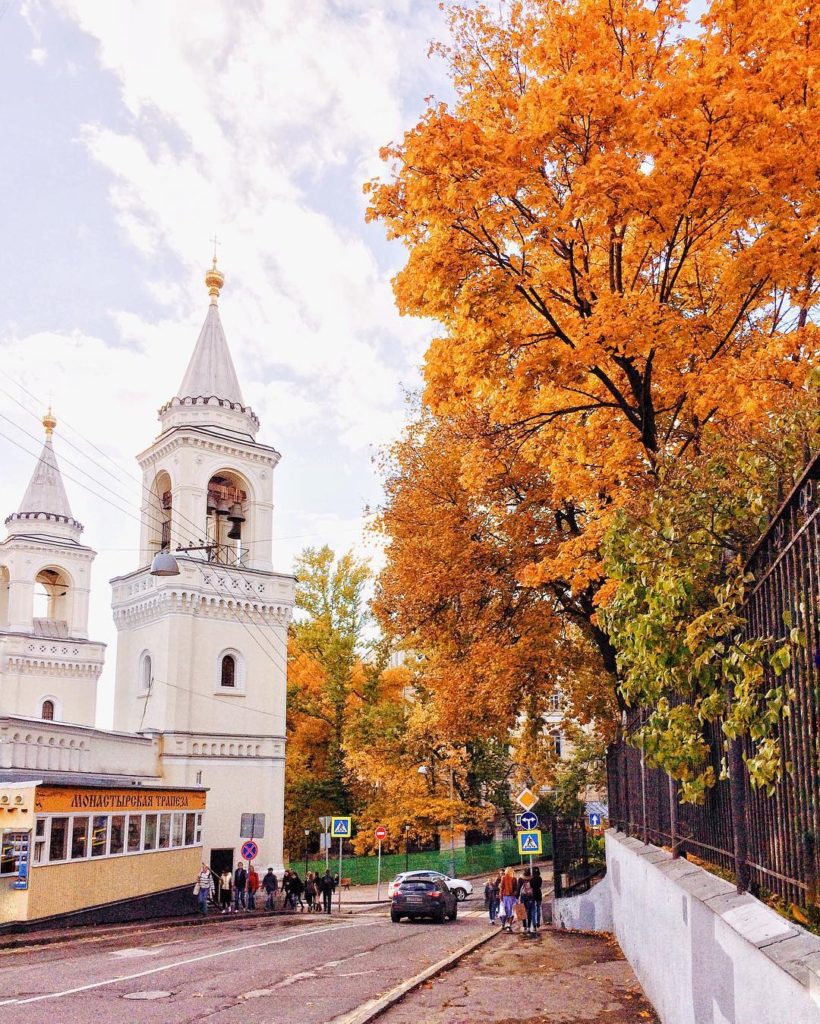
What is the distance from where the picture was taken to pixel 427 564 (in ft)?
66.0

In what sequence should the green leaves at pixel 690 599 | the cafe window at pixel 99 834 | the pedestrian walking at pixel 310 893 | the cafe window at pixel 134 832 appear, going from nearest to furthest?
the green leaves at pixel 690 599, the cafe window at pixel 99 834, the cafe window at pixel 134 832, the pedestrian walking at pixel 310 893

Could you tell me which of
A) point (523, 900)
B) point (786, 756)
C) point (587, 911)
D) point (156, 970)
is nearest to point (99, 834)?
point (156, 970)

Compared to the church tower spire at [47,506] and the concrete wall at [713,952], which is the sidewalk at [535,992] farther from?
the church tower spire at [47,506]

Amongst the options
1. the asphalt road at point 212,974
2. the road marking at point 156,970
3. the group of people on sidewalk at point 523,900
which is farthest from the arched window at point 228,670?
the group of people on sidewalk at point 523,900

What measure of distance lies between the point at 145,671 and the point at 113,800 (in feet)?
63.8

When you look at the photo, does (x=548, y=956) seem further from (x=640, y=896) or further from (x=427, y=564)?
(x=427, y=564)

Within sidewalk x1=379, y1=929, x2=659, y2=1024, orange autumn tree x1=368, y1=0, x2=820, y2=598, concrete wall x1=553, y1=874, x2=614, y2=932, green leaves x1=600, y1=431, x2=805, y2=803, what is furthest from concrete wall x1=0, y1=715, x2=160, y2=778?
green leaves x1=600, y1=431, x2=805, y2=803

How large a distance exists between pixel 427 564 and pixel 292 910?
58.1 feet

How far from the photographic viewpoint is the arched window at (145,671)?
41.7 m

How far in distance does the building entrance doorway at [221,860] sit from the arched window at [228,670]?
662 cm

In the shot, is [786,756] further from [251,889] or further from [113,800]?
[251,889]

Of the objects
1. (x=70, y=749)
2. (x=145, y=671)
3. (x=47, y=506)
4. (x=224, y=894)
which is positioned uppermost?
(x=47, y=506)

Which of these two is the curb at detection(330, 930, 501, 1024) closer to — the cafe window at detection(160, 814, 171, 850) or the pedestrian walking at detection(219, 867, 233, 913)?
the cafe window at detection(160, 814, 171, 850)

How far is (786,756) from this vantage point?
5047 millimetres
